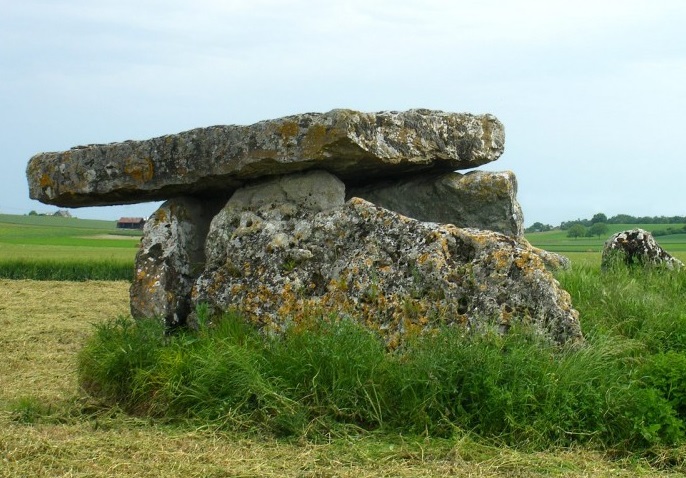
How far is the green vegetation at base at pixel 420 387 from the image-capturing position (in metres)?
6.58

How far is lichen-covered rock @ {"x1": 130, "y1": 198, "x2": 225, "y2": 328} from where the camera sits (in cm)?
905

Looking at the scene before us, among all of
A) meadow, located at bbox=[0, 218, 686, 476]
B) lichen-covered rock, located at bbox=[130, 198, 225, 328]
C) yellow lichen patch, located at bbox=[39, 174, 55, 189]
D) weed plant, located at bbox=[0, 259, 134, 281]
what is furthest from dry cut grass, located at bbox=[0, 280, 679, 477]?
weed plant, located at bbox=[0, 259, 134, 281]

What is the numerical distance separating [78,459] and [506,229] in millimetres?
5692

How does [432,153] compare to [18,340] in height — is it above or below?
above

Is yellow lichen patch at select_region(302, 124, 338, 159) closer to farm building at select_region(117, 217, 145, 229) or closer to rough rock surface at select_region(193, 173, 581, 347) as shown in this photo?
rough rock surface at select_region(193, 173, 581, 347)

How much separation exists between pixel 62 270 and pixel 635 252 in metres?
13.5

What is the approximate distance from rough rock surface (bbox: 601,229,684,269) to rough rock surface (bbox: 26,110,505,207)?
123 inches

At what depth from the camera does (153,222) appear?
9602 mm

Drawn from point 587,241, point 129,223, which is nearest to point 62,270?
point 587,241

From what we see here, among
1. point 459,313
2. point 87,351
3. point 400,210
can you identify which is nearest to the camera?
point 459,313

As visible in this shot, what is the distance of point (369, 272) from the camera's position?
7934 mm

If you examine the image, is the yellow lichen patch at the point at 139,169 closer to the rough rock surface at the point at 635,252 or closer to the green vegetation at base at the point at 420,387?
the green vegetation at base at the point at 420,387

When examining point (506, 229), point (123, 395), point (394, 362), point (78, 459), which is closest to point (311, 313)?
point (394, 362)

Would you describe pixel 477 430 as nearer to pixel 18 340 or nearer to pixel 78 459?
pixel 78 459
